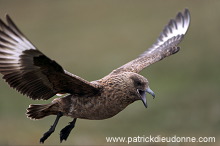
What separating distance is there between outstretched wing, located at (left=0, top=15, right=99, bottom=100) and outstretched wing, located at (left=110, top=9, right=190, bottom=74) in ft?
3.97

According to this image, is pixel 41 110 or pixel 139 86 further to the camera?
pixel 41 110

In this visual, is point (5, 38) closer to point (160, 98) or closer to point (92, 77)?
point (160, 98)

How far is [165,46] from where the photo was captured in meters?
10.8

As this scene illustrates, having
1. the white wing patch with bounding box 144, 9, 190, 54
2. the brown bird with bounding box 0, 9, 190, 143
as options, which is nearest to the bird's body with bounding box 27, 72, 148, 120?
the brown bird with bounding box 0, 9, 190, 143

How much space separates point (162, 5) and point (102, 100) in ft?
48.9

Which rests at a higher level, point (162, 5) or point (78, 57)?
point (162, 5)

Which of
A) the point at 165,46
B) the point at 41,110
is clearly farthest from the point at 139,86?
the point at 165,46

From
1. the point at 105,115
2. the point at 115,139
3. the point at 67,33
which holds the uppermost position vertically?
the point at 67,33

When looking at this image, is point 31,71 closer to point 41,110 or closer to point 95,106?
point 41,110

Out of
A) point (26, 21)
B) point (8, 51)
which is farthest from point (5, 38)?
point (26, 21)

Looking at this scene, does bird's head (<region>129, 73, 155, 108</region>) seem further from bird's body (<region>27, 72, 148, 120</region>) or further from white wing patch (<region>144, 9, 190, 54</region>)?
white wing patch (<region>144, 9, 190, 54</region>)

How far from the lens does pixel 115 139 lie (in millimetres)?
12258

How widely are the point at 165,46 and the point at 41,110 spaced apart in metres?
2.89

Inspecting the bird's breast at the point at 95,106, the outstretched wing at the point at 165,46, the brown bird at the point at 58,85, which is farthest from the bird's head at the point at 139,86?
the outstretched wing at the point at 165,46
